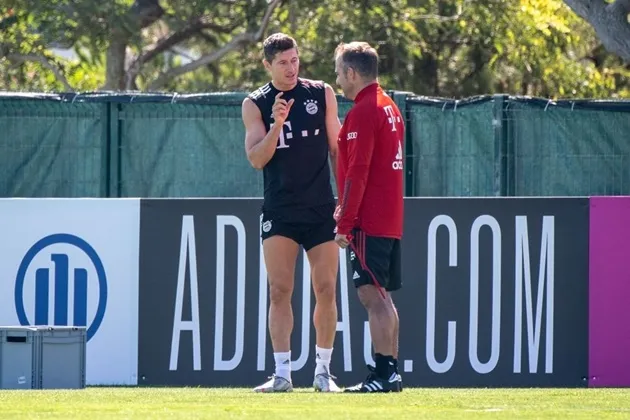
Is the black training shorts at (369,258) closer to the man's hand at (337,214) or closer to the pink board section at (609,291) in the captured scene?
the man's hand at (337,214)

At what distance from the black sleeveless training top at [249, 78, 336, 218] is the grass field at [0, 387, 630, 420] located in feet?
3.60

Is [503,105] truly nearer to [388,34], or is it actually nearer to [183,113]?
[183,113]

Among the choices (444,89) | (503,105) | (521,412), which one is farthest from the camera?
(444,89)

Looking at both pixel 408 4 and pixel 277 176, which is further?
pixel 408 4

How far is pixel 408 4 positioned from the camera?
2117 cm

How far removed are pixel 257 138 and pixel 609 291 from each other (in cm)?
300

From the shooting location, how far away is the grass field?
20.8 ft

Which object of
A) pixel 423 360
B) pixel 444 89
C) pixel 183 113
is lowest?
pixel 423 360

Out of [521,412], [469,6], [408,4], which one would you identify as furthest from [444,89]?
[521,412]

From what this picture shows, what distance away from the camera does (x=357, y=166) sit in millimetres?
7578

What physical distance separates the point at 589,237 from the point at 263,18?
13.0 meters

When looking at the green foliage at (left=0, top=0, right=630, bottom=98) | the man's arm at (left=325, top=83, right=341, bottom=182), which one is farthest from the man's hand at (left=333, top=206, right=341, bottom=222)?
the green foliage at (left=0, top=0, right=630, bottom=98)

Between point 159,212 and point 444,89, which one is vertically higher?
point 444,89

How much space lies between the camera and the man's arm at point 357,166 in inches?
299
